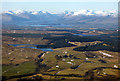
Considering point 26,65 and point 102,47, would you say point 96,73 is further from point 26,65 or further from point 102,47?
point 102,47

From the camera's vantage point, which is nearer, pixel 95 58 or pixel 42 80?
pixel 42 80

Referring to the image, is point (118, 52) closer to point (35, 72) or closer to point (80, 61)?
point (80, 61)

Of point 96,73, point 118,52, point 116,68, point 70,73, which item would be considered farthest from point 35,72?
point 118,52

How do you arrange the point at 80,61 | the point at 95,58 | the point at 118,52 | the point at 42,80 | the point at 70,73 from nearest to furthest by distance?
the point at 42,80, the point at 70,73, the point at 80,61, the point at 95,58, the point at 118,52

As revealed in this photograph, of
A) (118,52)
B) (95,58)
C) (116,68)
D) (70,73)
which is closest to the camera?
(70,73)

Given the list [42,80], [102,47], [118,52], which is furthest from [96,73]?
[102,47]

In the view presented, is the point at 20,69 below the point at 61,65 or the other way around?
the other way around

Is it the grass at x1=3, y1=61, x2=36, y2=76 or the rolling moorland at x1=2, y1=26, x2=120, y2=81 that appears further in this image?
the grass at x1=3, y1=61, x2=36, y2=76

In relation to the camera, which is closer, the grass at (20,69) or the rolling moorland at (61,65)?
the rolling moorland at (61,65)

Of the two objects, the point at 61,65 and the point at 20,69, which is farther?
the point at 61,65
